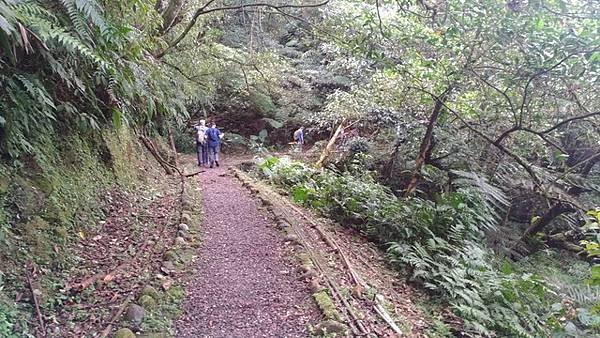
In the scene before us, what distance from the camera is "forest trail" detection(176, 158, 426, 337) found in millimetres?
3840

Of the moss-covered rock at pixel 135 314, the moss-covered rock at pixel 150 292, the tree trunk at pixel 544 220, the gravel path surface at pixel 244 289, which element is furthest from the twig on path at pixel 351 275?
the tree trunk at pixel 544 220

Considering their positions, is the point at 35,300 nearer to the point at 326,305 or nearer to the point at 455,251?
A: the point at 326,305

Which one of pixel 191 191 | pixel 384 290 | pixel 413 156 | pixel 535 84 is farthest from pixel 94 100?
pixel 413 156

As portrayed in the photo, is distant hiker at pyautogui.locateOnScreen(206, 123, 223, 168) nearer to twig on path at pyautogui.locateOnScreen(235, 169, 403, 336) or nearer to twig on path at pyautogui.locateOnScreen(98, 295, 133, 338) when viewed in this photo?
twig on path at pyautogui.locateOnScreen(235, 169, 403, 336)

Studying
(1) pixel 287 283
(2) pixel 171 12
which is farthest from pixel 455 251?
(2) pixel 171 12

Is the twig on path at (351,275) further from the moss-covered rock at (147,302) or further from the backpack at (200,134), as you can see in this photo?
the backpack at (200,134)

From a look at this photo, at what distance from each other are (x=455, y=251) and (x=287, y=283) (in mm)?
2842

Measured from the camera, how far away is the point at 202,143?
13.6 m

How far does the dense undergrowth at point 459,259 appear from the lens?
4.86m

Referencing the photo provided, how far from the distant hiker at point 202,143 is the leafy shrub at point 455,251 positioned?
17.2 ft

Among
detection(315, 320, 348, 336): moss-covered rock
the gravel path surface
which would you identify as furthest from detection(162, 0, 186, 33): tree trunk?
detection(315, 320, 348, 336): moss-covered rock

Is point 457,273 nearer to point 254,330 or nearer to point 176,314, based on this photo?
point 254,330

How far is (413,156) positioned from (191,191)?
5.51 metres

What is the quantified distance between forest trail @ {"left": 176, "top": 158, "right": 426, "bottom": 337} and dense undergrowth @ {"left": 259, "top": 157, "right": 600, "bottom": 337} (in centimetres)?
38
